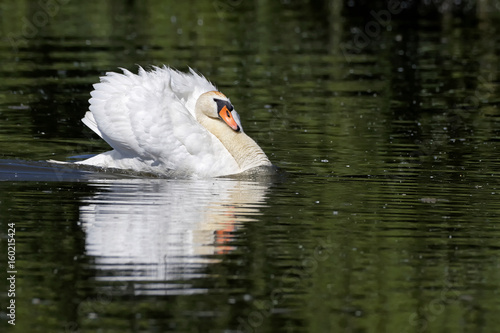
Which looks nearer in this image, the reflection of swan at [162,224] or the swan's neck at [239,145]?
the reflection of swan at [162,224]

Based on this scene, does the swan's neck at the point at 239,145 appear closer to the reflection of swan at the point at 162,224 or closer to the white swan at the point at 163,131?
the white swan at the point at 163,131

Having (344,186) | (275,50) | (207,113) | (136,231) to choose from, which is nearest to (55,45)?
(275,50)

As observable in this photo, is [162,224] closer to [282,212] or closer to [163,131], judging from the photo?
[282,212]

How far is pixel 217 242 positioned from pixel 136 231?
88 cm

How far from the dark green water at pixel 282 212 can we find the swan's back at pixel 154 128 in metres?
0.33

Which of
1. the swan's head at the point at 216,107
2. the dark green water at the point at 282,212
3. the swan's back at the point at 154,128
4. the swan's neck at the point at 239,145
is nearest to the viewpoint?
the dark green water at the point at 282,212

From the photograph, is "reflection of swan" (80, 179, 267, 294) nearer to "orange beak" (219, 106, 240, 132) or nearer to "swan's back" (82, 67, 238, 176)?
"swan's back" (82, 67, 238, 176)

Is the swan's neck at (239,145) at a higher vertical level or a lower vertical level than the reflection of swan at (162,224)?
higher

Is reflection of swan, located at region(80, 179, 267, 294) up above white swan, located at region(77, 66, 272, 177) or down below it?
below

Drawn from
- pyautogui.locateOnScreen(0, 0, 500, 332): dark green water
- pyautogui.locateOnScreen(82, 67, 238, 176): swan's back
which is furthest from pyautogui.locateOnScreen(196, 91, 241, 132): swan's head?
pyautogui.locateOnScreen(0, 0, 500, 332): dark green water

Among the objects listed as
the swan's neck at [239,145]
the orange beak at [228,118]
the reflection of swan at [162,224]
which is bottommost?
the reflection of swan at [162,224]

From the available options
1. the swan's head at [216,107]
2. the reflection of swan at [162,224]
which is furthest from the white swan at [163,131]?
the reflection of swan at [162,224]

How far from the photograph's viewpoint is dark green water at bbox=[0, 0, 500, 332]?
28.5 ft

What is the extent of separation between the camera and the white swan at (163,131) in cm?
1355
